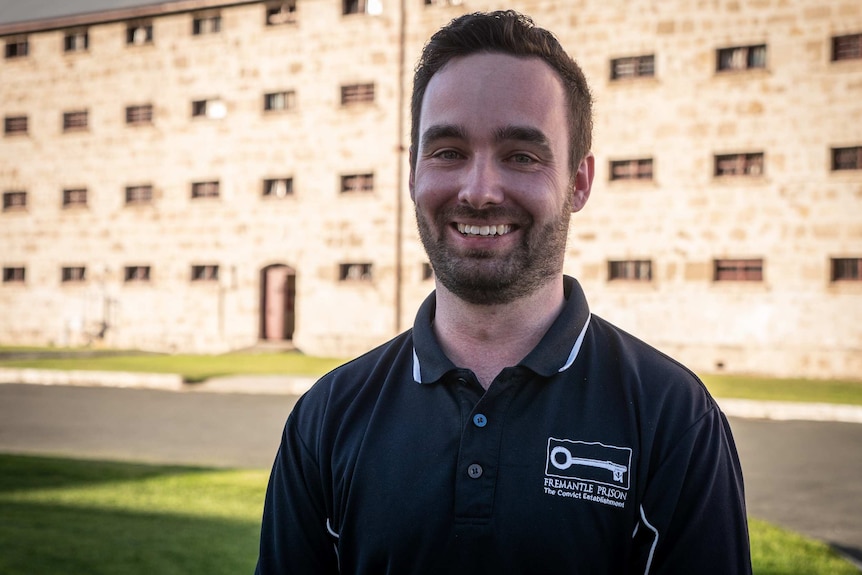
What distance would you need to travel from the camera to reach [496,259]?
2.11 m

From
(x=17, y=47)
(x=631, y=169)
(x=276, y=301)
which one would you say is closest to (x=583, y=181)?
(x=631, y=169)

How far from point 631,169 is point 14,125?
24606 mm

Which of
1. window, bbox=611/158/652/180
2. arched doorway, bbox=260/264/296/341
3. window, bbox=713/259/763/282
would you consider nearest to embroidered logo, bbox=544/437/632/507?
window, bbox=713/259/763/282

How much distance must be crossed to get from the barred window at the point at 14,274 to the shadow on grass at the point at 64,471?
2661 cm

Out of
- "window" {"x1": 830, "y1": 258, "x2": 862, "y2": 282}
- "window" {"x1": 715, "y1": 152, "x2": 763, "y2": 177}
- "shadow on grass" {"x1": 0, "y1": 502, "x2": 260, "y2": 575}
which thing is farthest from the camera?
"window" {"x1": 715, "y1": 152, "x2": 763, "y2": 177}

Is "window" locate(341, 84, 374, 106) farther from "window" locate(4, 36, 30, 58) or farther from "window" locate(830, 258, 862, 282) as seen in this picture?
"window" locate(830, 258, 862, 282)

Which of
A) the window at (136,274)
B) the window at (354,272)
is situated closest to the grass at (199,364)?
the window at (354,272)

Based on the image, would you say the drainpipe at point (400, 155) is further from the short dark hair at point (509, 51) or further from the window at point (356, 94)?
the short dark hair at point (509, 51)

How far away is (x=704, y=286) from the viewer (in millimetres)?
24156

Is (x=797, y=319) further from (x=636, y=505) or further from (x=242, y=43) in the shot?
(x=636, y=505)

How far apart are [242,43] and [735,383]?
2029 cm

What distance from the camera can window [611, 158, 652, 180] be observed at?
25297mm

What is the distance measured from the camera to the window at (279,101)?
97.2 feet

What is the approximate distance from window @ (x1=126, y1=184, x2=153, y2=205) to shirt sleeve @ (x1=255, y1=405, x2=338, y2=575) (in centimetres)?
3148
